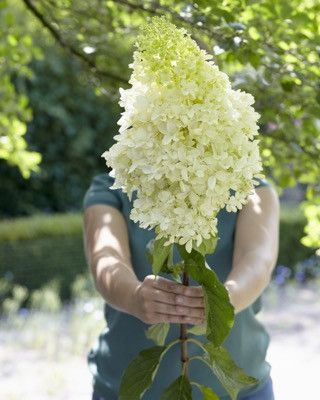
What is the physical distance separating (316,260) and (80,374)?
4.51 meters

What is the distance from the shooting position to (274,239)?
216 centimetres

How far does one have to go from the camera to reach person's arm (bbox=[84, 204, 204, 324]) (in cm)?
172

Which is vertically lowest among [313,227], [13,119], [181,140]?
[13,119]

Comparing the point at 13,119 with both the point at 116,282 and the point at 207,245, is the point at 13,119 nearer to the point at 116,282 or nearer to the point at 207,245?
the point at 116,282

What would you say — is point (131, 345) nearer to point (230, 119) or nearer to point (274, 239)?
point (274, 239)

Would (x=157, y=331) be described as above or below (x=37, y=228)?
above

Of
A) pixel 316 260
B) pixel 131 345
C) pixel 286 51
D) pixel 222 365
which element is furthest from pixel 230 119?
pixel 316 260

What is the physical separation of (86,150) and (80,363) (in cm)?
533

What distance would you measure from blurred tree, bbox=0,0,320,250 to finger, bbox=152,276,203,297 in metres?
0.62

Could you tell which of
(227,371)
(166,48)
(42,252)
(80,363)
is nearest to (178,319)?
(227,371)

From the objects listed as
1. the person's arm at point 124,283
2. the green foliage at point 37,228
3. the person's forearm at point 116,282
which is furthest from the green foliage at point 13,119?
the green foliage at point 37,228

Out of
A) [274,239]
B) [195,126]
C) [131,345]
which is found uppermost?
[195,126]

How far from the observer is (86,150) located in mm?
11164

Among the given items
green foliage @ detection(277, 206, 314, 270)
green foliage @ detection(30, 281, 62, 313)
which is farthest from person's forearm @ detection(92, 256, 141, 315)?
green foliage @ detection(277, 206, 314, 270)
